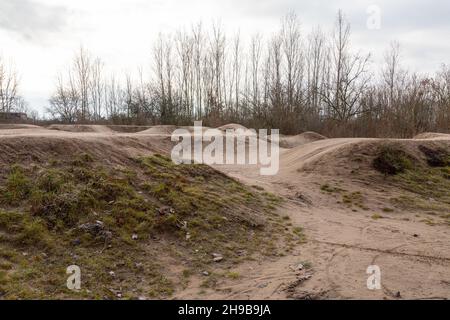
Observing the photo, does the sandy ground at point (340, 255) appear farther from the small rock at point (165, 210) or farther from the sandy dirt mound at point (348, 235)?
the small rock at point (165, 210)

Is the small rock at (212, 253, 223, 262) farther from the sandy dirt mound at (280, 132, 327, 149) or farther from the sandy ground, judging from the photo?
the sandy dirt mound at (280, 132, 327, 149)

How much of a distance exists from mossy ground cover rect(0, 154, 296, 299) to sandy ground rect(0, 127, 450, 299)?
439 mm

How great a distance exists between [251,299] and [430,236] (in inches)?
158

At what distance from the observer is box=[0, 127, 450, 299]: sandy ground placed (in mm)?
4492

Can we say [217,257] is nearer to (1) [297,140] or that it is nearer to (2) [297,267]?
(2) [297,267]

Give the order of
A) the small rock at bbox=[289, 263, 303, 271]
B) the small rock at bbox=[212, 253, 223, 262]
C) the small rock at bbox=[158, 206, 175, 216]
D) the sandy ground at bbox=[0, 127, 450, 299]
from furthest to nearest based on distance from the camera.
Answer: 1. the small rock at bbox=[158, 206, 175, 216]
2. the small rock at bbox=[212, 253, 223, 262]
3. the small rock at bbox=[289, 263, 303, 271]
4. the sandy ground at bbox=[0, 127, 450, 299]

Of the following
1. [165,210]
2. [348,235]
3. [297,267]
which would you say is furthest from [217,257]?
[348,235]

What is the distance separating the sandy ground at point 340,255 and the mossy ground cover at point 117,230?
0.44 m

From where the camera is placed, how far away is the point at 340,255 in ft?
18.6

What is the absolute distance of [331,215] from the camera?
26.4ft

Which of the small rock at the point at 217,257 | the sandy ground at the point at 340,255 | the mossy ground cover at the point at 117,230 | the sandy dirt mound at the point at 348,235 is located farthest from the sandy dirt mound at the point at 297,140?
the small rock at the point at 217,257

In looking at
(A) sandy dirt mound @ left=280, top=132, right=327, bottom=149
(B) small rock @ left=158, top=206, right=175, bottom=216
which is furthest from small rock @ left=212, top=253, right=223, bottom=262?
(A) sandy dirt mound @ left=280, top=132, right=327, bottom=149

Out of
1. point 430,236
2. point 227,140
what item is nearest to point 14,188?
point 430,236
